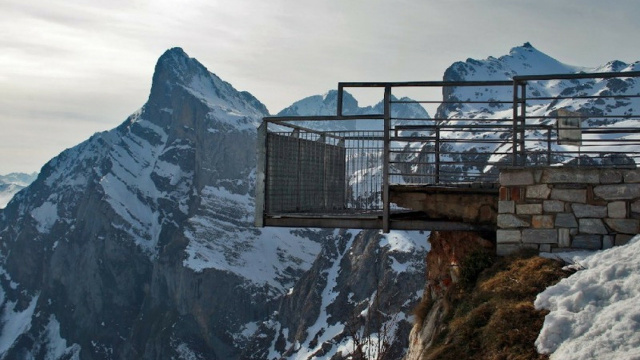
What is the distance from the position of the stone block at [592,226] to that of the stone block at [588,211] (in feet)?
0.27

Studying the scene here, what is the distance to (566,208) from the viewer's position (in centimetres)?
1211

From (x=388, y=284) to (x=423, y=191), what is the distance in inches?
5552

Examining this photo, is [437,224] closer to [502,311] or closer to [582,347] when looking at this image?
[502,311]

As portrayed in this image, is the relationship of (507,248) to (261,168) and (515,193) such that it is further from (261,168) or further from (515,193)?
(261,168)

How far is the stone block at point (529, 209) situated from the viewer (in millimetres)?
12242

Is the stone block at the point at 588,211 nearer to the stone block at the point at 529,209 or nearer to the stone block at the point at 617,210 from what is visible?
the stone block at the point at 617,210

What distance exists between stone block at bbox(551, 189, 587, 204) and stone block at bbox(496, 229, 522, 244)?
2.80 feet

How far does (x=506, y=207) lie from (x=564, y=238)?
106cm

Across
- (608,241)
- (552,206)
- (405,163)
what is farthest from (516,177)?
(405,163)

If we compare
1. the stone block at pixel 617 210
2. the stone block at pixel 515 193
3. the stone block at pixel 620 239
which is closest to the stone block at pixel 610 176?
the stone block at pixel 617 210

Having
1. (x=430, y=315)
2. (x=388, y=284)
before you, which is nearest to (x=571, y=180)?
(x=430, y=315)

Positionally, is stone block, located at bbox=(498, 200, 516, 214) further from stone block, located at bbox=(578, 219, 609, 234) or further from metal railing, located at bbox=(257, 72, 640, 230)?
Result: stone block, located at bbox=(578, 219, 609, 234)

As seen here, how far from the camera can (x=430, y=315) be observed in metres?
13.9

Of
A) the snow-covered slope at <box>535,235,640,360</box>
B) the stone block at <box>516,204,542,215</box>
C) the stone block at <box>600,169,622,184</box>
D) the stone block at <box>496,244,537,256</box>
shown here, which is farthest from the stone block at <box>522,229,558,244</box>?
the snow-covered slope at <box>535,235,640,360</box>
